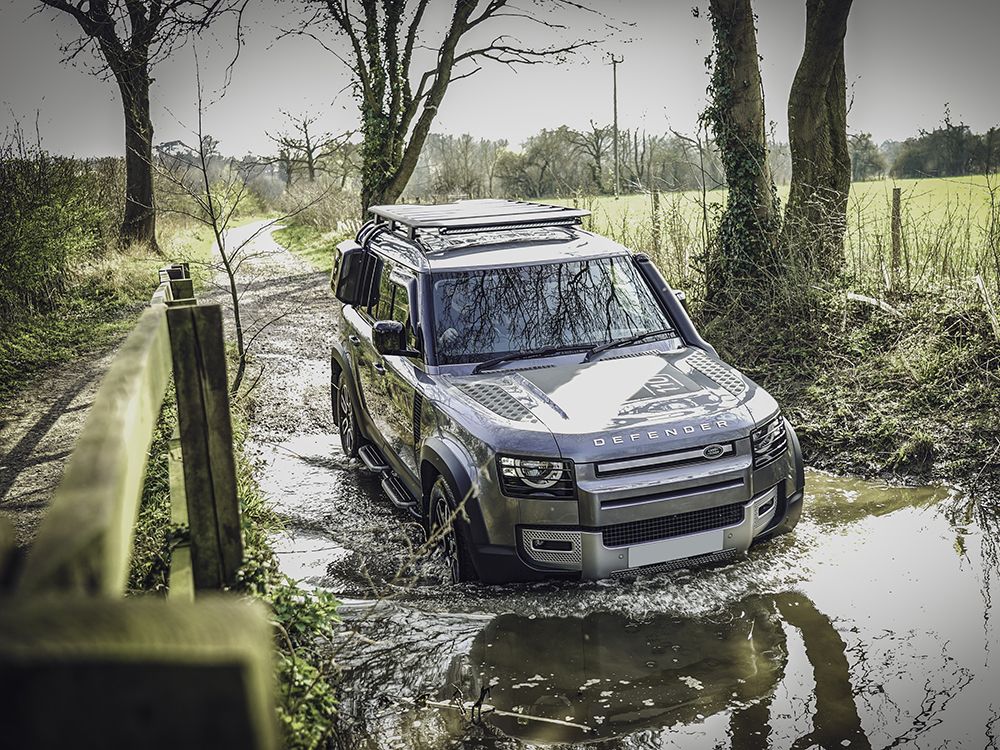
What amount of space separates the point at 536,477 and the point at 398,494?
1979 millimetres

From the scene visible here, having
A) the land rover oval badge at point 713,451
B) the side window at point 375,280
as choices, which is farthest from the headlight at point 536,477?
the side window at point 375,280

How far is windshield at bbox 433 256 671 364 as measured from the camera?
6109 mm

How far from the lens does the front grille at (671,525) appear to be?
4.98 metres

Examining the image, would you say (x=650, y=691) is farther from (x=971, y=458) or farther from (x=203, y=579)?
(x=971, y=458)

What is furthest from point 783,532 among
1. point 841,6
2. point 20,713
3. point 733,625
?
point 841,6

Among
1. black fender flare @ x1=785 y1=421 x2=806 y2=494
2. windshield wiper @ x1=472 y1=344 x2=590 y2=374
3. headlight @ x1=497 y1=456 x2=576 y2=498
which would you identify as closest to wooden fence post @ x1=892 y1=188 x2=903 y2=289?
black fender flare @ x1=785 y1=421 x2=806 y2=494

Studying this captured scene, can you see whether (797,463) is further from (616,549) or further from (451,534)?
(451,534)

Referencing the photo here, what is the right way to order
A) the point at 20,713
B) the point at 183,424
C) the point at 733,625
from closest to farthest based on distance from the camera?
the point at 20,713, the point at 183,424, the point at 733,625

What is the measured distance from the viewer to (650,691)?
14.2 ft

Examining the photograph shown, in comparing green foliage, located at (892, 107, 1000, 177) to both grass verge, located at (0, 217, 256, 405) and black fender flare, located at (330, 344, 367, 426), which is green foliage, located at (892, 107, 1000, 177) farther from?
grass verge, located at (0, 217, 256, 405)

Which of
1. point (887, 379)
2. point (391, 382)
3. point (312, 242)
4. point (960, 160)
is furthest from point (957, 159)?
point (312, 242)

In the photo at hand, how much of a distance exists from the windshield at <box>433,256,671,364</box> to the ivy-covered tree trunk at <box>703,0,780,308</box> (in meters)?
5.23

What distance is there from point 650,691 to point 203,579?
2.07 m

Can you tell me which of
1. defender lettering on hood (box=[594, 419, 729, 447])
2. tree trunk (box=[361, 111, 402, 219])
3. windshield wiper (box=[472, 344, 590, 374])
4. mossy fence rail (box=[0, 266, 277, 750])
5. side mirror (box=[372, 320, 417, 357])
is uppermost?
tree trunk (box=[361, 111, 402, 219])
